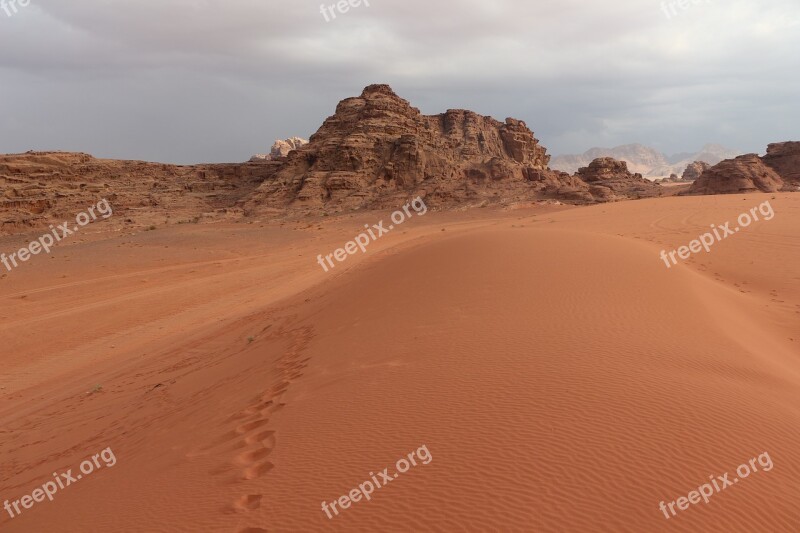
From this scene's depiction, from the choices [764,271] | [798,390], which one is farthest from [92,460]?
[764,271]

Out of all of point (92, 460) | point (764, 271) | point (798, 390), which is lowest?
point (764, 271)

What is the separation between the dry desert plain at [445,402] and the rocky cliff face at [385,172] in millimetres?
22226

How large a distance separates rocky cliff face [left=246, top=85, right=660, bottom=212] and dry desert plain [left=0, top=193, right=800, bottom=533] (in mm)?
22226

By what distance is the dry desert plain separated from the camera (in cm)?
278

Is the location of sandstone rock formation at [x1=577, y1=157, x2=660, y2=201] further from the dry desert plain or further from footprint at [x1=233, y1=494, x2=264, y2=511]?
footprint at [x1=233, y1=494, x2=264, y2=511]

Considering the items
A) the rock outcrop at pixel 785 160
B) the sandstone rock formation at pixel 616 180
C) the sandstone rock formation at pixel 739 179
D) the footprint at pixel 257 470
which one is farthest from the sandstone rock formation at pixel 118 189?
the rock outcrop at pixel 785 160

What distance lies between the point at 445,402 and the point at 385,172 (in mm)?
35000

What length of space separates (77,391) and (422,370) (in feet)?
21.5

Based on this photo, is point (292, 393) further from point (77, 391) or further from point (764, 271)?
point (764, 271)

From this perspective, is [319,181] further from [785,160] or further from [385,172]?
[785,160]

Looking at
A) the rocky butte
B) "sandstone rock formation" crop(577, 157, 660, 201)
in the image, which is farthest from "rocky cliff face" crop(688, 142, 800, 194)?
"sandstone rock formation" crop(577, 157, 660, 201)

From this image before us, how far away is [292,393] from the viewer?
4.94 metres

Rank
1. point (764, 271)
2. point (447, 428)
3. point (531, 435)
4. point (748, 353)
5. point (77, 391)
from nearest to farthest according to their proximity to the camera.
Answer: point (531, 435), point (447, 428), point (748, 353), point (77, 391), point (764, 271)

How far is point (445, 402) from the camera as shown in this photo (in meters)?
3.93
